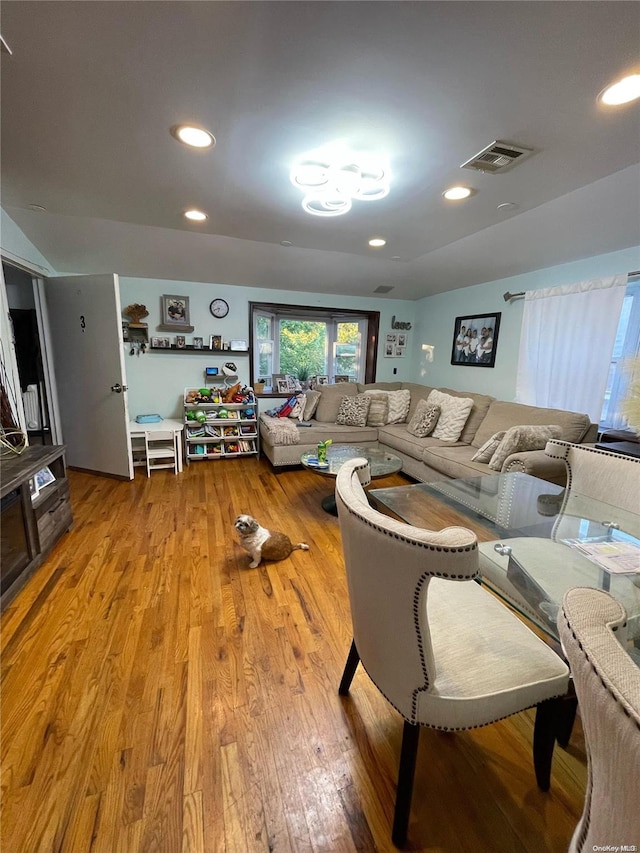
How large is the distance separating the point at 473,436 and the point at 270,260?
2873 millimetres

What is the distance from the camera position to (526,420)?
10.0 feet

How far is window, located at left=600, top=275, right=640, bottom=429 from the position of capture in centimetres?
262

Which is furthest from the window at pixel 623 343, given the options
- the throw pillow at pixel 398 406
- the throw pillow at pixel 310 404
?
the throw pillow at pixel 310 404

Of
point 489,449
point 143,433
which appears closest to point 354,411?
point 489,449

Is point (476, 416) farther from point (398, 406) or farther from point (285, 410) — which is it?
point (285, 410)

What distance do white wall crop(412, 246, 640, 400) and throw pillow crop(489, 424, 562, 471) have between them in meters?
1.05

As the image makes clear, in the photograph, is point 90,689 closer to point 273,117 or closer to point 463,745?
point 463,745

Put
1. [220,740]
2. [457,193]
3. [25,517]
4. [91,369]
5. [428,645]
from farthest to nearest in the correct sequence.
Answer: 1. [91,369]
2. [457,193]
3. [25,517]
4. [220,740]
5. [428,645]

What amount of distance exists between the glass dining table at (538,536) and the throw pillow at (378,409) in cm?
223

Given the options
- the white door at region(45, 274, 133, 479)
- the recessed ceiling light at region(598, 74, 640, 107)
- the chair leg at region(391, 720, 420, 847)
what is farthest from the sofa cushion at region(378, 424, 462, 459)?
the white door at region(45, 274, 133, 479)

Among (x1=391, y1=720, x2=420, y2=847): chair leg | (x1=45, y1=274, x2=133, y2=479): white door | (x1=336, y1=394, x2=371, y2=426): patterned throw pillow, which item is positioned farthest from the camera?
(x1=336, y1=394, x2=371, y2=426): patterned throw pillow

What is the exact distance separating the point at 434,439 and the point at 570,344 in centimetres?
146

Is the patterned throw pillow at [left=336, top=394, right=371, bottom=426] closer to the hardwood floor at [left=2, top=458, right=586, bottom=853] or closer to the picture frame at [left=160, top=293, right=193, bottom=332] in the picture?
the picture frame at [left=160, top=293, right=193, bottom=332]

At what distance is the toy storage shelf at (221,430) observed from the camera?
395 centimetres
